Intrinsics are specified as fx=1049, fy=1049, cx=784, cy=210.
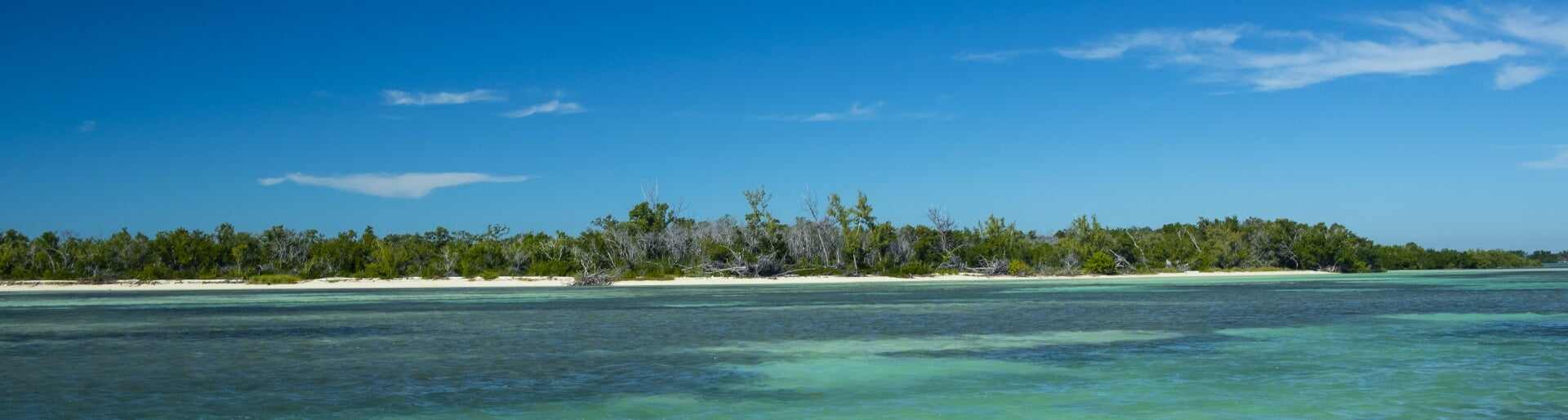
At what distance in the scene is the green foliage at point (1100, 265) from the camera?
50812 mm

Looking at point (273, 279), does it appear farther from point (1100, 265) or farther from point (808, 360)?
point (808, 360)

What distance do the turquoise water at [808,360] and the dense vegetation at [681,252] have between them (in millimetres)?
21924

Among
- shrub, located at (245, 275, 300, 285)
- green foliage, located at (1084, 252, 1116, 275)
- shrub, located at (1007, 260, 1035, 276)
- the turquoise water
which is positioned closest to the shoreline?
shrub, located at (245, 275, 300, 285)

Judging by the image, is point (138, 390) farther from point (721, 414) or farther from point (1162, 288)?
point (1162, 288)

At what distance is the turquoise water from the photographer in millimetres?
9281

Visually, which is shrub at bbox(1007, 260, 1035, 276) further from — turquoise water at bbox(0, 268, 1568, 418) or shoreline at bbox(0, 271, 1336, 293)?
turquoise water at bbox(0, 268, 1568, 418)

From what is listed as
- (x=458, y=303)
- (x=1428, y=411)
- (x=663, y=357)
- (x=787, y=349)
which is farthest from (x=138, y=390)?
(x=458, y=303)

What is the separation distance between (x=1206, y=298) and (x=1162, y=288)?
8233mm

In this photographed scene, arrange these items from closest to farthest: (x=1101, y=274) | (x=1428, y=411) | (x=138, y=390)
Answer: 1. (x=1428, y=411)
2. (x=138, y=390)
3. (x=1101, y=274)

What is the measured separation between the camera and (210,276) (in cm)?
4547

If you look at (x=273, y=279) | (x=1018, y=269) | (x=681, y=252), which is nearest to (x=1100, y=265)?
(x=1018, y=269)

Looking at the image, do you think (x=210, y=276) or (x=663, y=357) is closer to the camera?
Answer: (x=663, y=357)

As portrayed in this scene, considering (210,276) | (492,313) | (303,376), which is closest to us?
(303,376)

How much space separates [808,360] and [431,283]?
33.8 m
